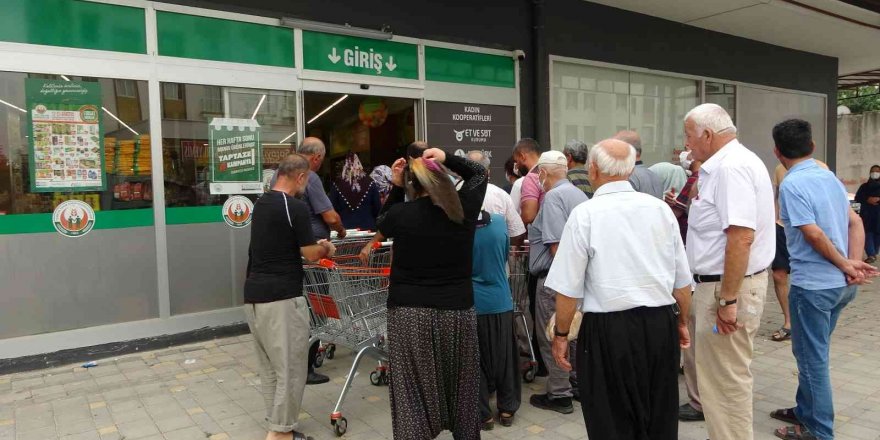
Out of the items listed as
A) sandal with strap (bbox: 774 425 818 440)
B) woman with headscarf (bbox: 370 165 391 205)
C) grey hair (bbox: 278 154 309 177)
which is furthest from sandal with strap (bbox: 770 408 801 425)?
woman with headscarf (bbox: 370 165 391 205)

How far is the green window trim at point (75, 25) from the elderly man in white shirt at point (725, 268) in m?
5.07

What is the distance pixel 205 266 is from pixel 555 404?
12.6 feet

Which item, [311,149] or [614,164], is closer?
[614,164]

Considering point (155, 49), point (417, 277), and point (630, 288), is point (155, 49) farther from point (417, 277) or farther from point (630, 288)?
point (630, 288)

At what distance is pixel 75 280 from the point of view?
559 centimetres

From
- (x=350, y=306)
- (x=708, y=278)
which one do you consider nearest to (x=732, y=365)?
(x=708, y=278)

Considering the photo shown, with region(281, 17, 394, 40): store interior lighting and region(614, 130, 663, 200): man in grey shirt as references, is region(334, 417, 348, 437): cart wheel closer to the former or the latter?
region(614, 130, 663, 200): man in grey shirt

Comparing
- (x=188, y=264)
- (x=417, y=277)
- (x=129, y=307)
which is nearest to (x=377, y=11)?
(x=188, y=264)

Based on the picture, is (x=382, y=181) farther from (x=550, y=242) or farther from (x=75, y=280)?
(x=75, y=280)

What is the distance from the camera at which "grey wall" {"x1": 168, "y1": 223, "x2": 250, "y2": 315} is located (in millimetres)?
6055

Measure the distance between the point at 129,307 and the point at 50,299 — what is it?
0.66 m

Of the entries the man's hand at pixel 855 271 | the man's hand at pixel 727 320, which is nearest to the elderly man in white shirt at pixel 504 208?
the man's hand at pixel 727 320

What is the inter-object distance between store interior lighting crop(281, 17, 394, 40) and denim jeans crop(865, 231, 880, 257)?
1018cm

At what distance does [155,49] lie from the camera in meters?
5.82
